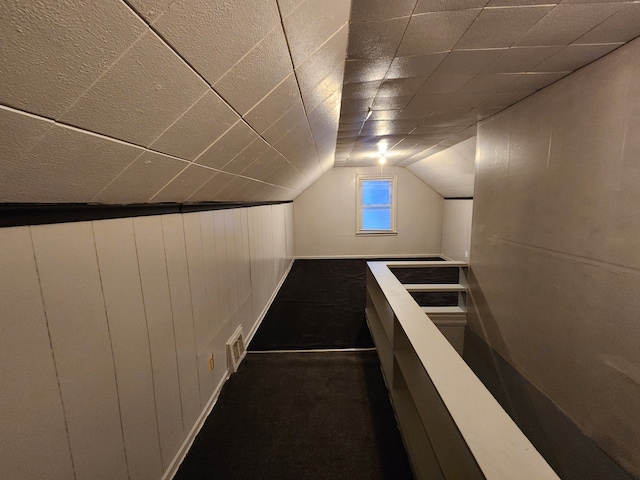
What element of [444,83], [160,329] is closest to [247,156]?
[160,329]

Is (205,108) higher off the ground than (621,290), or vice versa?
(205,108)

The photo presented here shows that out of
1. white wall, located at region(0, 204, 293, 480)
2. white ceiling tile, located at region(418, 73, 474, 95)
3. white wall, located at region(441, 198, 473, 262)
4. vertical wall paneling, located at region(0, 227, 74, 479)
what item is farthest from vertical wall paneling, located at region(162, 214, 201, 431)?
white wall, located at region(441, 198, 473, 262)

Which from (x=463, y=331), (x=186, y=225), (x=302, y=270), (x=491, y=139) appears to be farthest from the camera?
(x=302, y=270)

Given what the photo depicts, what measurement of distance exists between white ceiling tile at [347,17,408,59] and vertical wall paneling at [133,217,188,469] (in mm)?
1249

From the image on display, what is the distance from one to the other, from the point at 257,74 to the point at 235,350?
205 centimetres

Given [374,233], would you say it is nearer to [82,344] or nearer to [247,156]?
[247,156]

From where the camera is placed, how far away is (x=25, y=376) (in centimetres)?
72

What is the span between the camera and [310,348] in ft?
8.32

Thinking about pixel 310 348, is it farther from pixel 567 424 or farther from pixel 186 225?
pixel 567 424

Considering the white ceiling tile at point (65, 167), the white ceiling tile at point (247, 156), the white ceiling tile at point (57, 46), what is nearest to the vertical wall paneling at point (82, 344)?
the white ceiling tile at point (65, 167)

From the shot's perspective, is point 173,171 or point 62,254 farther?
point 173,171

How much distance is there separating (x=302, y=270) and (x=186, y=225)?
3815 mm

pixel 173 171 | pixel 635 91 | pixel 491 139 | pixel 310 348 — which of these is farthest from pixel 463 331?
pixel 173 171

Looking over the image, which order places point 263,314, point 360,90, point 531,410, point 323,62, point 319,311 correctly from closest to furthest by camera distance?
point 323,62 → point 360,90 → point 531,410 → point 263,314 → point 319,311
